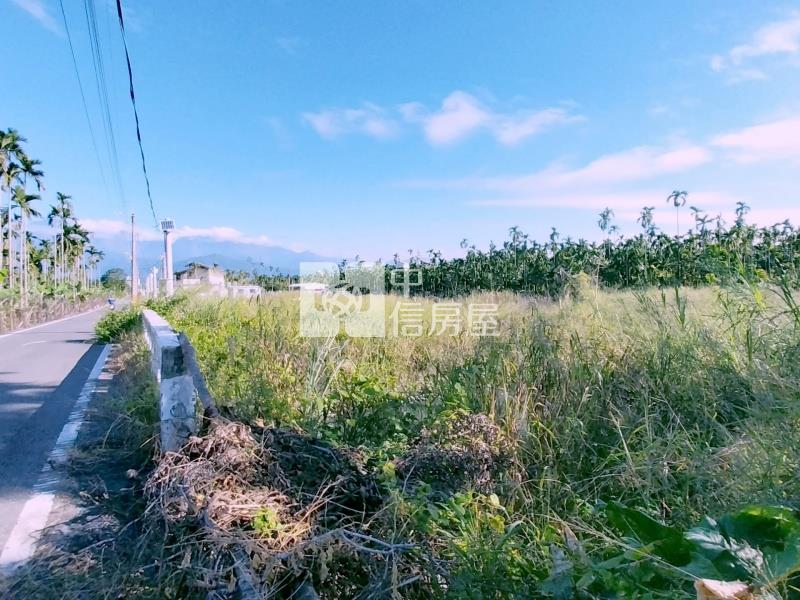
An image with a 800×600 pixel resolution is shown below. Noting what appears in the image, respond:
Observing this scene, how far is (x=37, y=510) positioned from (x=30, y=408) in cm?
309

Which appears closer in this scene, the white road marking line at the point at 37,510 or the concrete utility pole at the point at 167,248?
the white road marking line at the point at 37,510

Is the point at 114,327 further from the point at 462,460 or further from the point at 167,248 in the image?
the point at 462,460

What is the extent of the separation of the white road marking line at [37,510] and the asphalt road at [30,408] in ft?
0.14

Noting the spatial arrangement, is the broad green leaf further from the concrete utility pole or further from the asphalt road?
the concrete utility pole

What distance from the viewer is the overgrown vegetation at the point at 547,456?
159 cm

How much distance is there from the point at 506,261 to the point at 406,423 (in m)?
23.8

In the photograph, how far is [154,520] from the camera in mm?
2451

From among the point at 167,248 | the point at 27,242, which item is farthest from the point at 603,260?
the point at 27,242

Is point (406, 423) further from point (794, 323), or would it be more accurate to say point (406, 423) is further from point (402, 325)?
point (402, 325)

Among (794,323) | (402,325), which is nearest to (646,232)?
(402,325)

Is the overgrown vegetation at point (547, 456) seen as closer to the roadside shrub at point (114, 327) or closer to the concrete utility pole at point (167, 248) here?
the roadside shrub at point (114, 327)

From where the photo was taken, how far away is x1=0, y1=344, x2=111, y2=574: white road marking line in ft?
8.25

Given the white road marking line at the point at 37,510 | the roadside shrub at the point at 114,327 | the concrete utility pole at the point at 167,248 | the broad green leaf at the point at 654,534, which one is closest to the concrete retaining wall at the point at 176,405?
the white road marking line at the point at 37,510

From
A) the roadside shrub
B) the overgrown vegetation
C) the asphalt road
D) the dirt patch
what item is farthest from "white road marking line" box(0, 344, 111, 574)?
the roadside shrub
